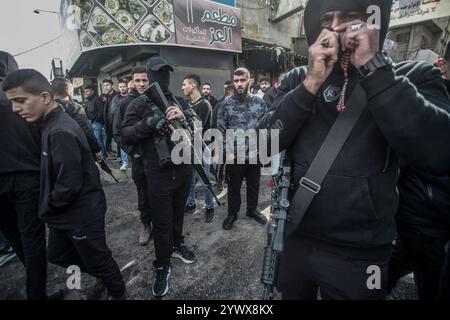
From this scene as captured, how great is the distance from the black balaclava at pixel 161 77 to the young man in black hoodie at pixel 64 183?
37.4 inches

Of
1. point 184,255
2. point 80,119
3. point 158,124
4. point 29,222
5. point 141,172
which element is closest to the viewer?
point 29,222

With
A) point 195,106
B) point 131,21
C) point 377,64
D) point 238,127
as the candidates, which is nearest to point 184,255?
point 238,127

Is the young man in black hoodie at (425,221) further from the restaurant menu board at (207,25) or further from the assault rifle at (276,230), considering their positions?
the restaurant menu board at (207,25)

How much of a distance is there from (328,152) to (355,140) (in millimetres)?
128

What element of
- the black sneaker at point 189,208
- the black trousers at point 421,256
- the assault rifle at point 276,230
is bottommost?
the black sneaker at point 189,208

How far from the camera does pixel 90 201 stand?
2137 mm

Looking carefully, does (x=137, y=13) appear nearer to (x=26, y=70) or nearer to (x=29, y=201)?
(x=26, y=70)

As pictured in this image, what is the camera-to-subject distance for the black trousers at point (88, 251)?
206 centimetres

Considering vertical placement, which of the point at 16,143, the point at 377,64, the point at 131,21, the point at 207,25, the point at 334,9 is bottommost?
the point at 16,143

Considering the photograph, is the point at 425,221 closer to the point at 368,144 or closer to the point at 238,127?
the point at 368,144

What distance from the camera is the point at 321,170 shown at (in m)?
1.14

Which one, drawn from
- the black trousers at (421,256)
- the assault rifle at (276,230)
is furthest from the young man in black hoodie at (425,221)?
the assault rifle at (276,230)

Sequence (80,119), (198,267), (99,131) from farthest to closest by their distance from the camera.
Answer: (99,131) → (80,119) → (198,267)

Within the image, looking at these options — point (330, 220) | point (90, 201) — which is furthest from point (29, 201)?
point (330, 220)
